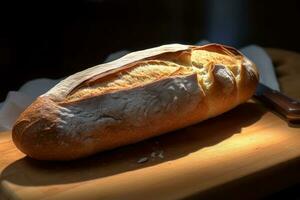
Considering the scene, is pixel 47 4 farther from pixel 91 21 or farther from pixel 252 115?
pixel 252 115

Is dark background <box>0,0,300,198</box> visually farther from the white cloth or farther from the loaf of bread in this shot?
the loaf of bread

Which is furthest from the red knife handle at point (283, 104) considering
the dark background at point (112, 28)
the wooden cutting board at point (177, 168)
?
the dark background at point (112, 28)

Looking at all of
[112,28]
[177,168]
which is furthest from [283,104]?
[112,28]

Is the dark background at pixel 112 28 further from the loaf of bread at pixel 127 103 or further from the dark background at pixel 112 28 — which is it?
the loaf of bread at pixel 127 103

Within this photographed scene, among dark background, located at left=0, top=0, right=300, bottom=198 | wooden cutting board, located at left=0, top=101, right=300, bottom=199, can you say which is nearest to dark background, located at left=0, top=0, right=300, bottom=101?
dark background, located at left=0, top=0, right=300, bottom=198

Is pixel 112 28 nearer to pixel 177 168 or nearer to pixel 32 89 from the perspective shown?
pixel 32 89
